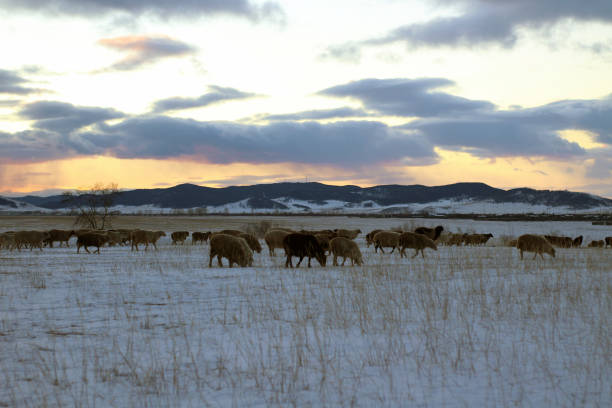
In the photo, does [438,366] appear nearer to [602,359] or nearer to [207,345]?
[602,359]

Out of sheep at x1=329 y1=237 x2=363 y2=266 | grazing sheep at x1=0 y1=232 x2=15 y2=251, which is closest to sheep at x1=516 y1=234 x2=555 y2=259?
sheep at x1=329 y1=237 x2=363 y2=266

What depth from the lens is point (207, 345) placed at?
6.55 meters

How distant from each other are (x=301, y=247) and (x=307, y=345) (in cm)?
994

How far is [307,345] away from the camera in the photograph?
6410 mm

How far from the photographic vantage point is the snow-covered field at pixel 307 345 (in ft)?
16.2

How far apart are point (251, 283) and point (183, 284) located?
167 cm

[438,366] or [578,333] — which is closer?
[438,366]

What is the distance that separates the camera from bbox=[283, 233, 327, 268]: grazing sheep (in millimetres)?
16203

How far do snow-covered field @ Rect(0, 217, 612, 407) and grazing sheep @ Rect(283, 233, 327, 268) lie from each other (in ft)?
15.8

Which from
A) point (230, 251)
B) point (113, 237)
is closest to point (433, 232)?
point (230, 251)

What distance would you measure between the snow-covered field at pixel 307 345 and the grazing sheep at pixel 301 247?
4.82m

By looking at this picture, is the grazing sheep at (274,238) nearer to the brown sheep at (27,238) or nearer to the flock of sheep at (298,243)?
the flock of sheep at (298,243)

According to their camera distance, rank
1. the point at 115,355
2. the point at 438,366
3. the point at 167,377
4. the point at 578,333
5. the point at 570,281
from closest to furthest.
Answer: the point at 167,377, the point at 438,366, the point at 115,355, the point at 578,333, the point at 570,281

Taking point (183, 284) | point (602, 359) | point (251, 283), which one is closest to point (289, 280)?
point (251, 283)
